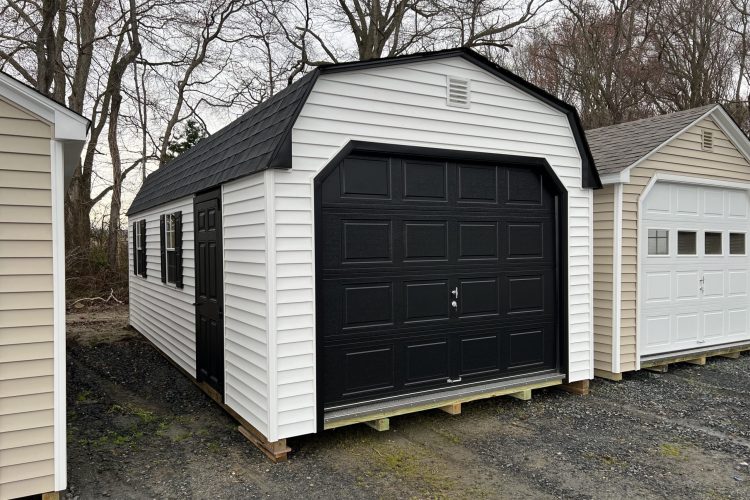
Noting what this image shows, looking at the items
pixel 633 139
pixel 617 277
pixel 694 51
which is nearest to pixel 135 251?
pixel 617 277

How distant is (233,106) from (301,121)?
1457 cm

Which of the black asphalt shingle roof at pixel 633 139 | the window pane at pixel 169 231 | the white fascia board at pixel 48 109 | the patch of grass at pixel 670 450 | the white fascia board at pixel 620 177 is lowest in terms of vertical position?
the patch of grass at pixel 670 450

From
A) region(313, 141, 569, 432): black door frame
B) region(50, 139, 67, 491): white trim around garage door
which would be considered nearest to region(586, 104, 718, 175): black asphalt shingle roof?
region(313, 141, 569, 432): black door frame

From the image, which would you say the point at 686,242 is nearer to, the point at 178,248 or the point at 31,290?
the point at 178,248

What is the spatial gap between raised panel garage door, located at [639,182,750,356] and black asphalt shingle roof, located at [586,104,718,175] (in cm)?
60

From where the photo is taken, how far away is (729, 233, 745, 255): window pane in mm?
8052

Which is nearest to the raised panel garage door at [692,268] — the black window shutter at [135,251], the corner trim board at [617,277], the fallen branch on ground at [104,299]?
the corner trim board at [617,277]

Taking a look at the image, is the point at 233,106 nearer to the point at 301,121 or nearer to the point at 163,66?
the point at 163,66

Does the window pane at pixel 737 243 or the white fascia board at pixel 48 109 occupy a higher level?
the white fascia board at pixel 48 109

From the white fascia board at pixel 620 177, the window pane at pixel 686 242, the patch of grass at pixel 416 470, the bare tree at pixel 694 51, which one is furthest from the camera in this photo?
the bare tree at pixel 694 51

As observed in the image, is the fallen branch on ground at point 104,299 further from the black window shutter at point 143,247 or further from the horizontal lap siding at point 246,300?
the horizontal lap siding at point 246,300

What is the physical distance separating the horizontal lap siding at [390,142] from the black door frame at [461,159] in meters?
0.05

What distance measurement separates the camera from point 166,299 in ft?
25.0

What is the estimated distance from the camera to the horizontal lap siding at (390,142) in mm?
4289
